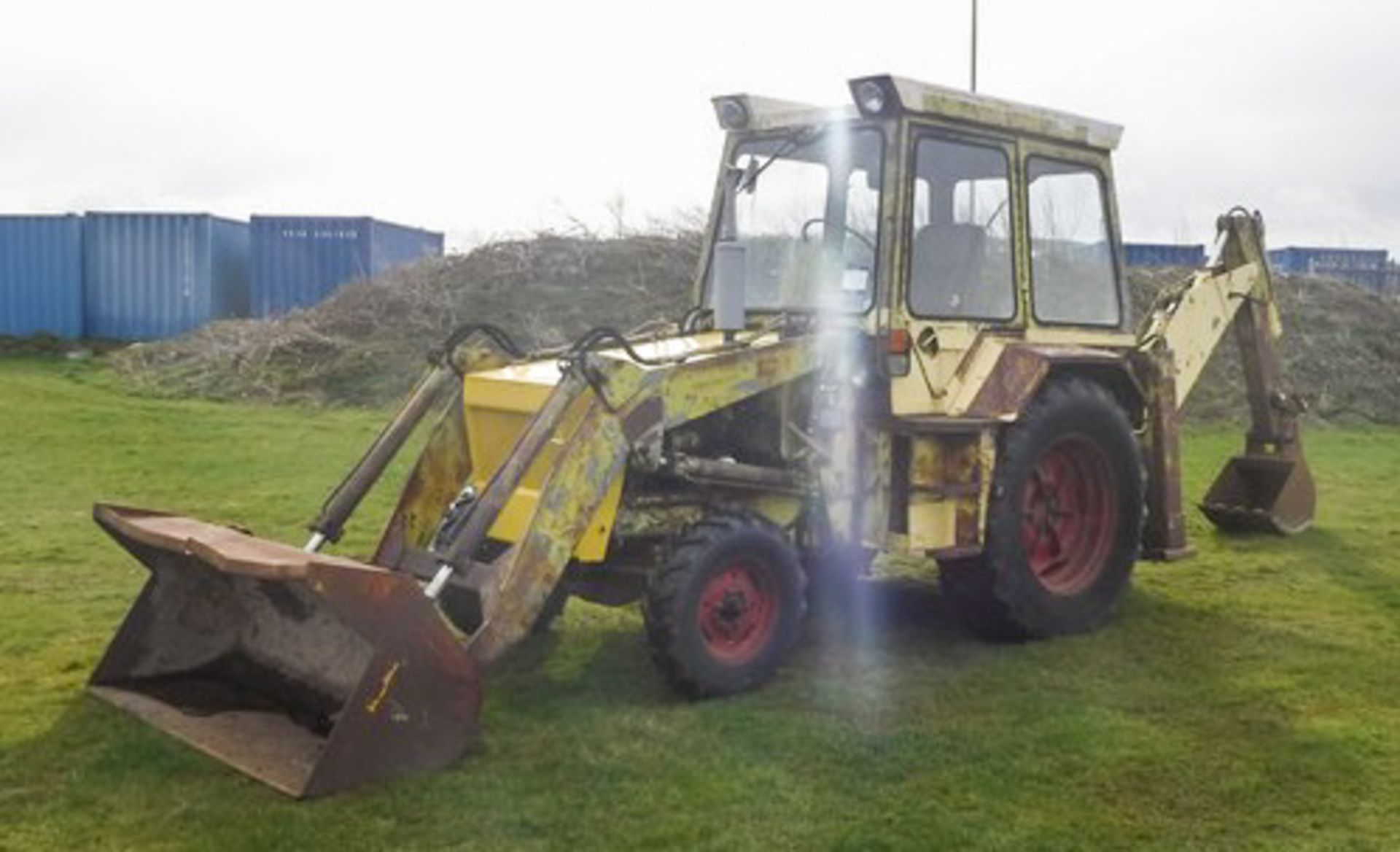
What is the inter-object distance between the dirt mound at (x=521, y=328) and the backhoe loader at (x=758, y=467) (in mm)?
10390

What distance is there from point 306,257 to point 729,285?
17939mm

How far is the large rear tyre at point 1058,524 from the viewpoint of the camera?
6.29 metres

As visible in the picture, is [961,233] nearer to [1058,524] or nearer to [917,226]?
[917,226]

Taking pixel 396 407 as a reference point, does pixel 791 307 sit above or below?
above

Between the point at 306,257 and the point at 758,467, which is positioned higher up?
the point at 306,257

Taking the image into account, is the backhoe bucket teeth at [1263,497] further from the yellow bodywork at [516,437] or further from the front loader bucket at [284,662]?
the front loader bucket at [284,662]

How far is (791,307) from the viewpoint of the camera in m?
6.47

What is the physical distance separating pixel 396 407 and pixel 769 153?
1000cm

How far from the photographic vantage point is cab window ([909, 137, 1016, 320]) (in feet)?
20.5

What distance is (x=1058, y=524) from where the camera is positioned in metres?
6.90

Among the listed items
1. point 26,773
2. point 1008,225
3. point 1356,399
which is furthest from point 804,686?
point 1356,399

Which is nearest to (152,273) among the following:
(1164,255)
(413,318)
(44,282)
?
(44,282)

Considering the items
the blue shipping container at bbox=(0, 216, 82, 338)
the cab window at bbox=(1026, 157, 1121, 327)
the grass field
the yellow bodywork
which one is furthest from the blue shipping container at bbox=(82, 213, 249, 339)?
the cab window at bbox=(1026, 157, 1121, 327)

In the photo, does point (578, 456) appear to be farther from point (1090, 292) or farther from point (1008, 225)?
point (1090, 292)
